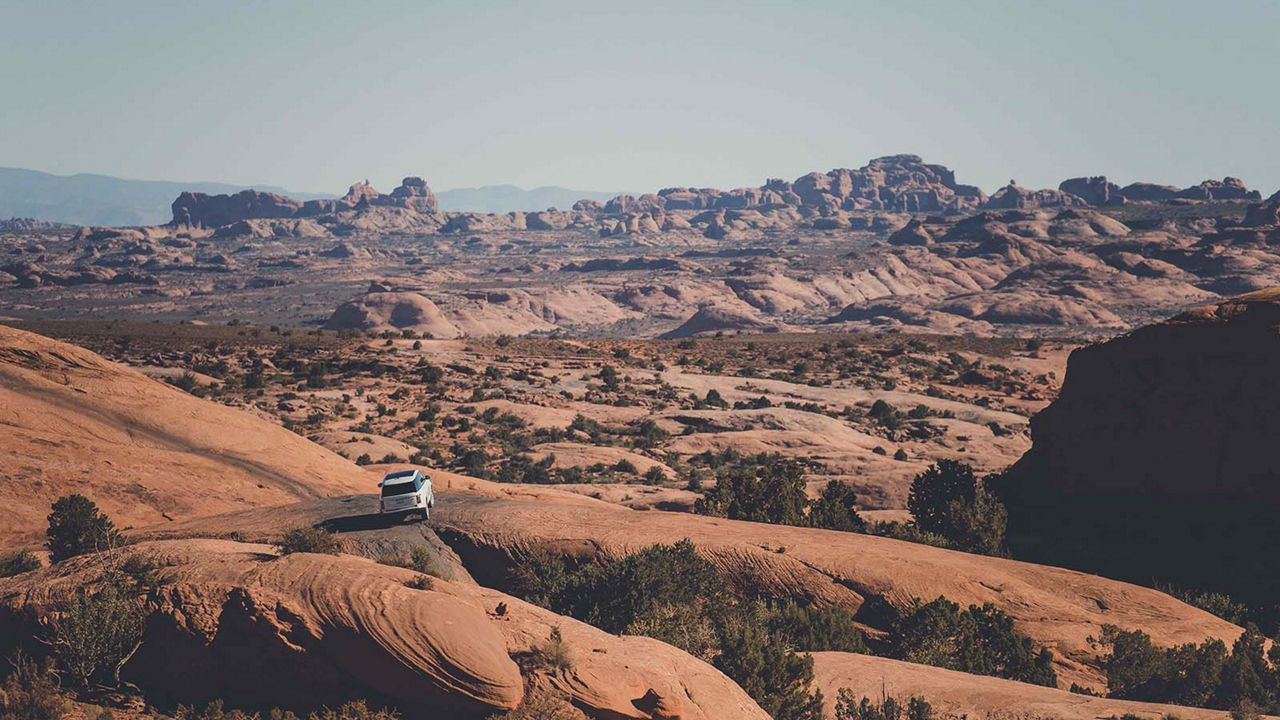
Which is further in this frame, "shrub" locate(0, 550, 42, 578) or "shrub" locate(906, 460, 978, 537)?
"shrub" locate(906, 460, 978, 537)

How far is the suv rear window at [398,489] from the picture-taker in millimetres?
24812

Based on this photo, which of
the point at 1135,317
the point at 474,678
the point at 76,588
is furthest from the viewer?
the point at 1135,317

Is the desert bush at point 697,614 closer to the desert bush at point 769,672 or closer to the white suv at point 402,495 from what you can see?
the desert bush at point 769,672

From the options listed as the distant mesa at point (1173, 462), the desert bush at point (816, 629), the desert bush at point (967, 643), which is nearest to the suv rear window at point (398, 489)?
the desert bush at point (816, 629)

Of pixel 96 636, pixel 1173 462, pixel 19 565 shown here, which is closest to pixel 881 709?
pixel 96 636

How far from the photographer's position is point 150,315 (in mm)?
168875

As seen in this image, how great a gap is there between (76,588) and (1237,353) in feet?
116

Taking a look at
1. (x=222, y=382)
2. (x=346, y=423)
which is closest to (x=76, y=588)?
(x=346, y=423)

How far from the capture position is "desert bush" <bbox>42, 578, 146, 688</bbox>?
14.4 metres

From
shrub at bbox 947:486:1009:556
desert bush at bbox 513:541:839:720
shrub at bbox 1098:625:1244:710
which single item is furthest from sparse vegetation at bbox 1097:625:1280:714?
shrub at bbox 947:486:1009:556

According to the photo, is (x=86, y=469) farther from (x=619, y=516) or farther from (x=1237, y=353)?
(x=1237, y=353)

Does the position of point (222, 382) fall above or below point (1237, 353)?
below

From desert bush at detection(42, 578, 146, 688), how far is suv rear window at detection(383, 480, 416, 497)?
31.6 feet

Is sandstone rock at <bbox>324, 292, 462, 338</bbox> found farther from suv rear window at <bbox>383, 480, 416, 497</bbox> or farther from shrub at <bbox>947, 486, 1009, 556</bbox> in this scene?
shrub at <bbox>947, 486, 1009, 556</bbox>
